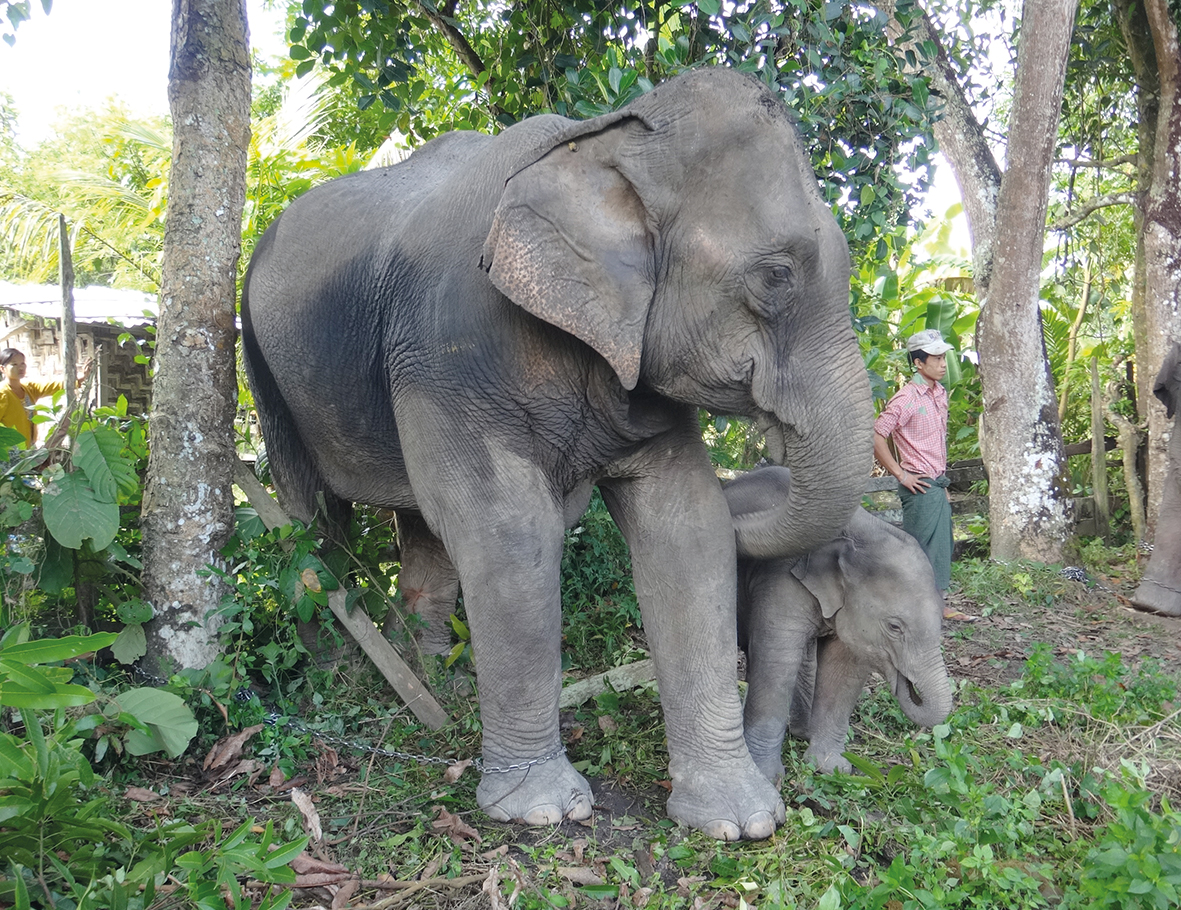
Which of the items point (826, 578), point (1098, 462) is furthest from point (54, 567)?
point (1098, 462)

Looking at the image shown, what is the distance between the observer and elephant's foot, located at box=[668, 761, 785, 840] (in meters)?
3.20

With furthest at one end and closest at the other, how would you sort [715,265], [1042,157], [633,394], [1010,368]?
Result: [1010,368] → [1042,157] → [633,394] → [715,265]

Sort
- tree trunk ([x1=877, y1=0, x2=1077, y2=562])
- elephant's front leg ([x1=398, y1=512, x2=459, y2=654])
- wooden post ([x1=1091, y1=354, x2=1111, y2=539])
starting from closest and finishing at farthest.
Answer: elephant's front leg ([x1=398, y1=512, x2=459, y2=654]) < tree trunk ([x1=877, y1=0, x2=1077, y2=562]) < wooden post ([x1=1091, y1=354, x2=1111, y2=539])

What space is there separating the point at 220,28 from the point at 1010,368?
5949 millimetres

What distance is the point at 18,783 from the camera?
2.53m

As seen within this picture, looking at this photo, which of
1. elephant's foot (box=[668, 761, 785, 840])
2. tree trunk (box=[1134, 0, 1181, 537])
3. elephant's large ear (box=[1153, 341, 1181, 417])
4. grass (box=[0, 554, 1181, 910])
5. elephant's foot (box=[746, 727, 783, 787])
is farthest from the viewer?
tree trunk (box=[1134, 0, 1181, 537])

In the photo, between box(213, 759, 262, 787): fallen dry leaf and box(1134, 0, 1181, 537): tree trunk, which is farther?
box(1134, 0, 1181, 537): tree trunk

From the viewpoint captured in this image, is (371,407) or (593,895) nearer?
(593,895)

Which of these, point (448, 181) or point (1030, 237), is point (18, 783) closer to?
point (448, 181)

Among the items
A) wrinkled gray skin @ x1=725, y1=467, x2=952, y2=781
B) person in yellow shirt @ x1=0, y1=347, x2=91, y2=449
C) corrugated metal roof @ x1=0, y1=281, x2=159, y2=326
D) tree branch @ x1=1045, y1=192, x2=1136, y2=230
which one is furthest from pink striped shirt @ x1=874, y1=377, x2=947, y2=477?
corrugated metal roof @ x1=0, y1=281, x2=159, y2=326

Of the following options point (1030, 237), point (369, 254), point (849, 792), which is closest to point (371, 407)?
point (369, 254)

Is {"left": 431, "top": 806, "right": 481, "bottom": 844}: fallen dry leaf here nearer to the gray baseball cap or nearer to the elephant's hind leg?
the elephant's hind leg

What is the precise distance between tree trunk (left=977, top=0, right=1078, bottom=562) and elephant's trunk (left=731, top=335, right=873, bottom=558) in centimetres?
510

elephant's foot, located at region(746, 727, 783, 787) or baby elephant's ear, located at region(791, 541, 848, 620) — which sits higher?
baby elephant's ear, located at region(791, 541, 848, 620)
